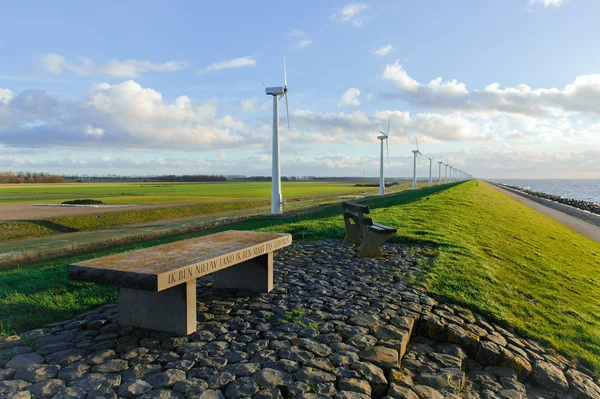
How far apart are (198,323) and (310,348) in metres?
1.44

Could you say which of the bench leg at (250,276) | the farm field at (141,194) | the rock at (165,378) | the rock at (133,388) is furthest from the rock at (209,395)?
the farm field at (141,194)

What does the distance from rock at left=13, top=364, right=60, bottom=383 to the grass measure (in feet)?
77.0

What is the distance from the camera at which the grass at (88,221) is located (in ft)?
78.6

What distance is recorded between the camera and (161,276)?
3.92 meters

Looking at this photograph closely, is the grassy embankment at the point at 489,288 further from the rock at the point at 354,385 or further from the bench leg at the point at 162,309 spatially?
the rock at the point at 354,385

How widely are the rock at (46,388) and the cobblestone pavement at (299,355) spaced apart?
0.04 feet

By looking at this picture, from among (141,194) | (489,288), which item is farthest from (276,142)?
(141,194)

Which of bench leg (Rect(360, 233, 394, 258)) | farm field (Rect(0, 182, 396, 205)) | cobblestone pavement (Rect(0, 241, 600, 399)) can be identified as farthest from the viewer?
farm field (Rect(0, 182, 396, 205))

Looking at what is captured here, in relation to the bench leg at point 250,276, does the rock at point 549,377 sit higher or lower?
lower

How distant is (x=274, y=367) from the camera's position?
12.2ft

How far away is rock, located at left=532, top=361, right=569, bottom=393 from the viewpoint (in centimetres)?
438


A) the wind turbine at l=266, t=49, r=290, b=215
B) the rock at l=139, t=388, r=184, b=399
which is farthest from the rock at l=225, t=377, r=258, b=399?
the wind turbine at l=266, t=49, r=290, b=215

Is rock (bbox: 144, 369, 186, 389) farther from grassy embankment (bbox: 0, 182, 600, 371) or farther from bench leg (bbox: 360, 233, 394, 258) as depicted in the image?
bench leg (bbox: 360, 233, 394, 258)

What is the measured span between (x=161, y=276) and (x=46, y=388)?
124 centimetres
